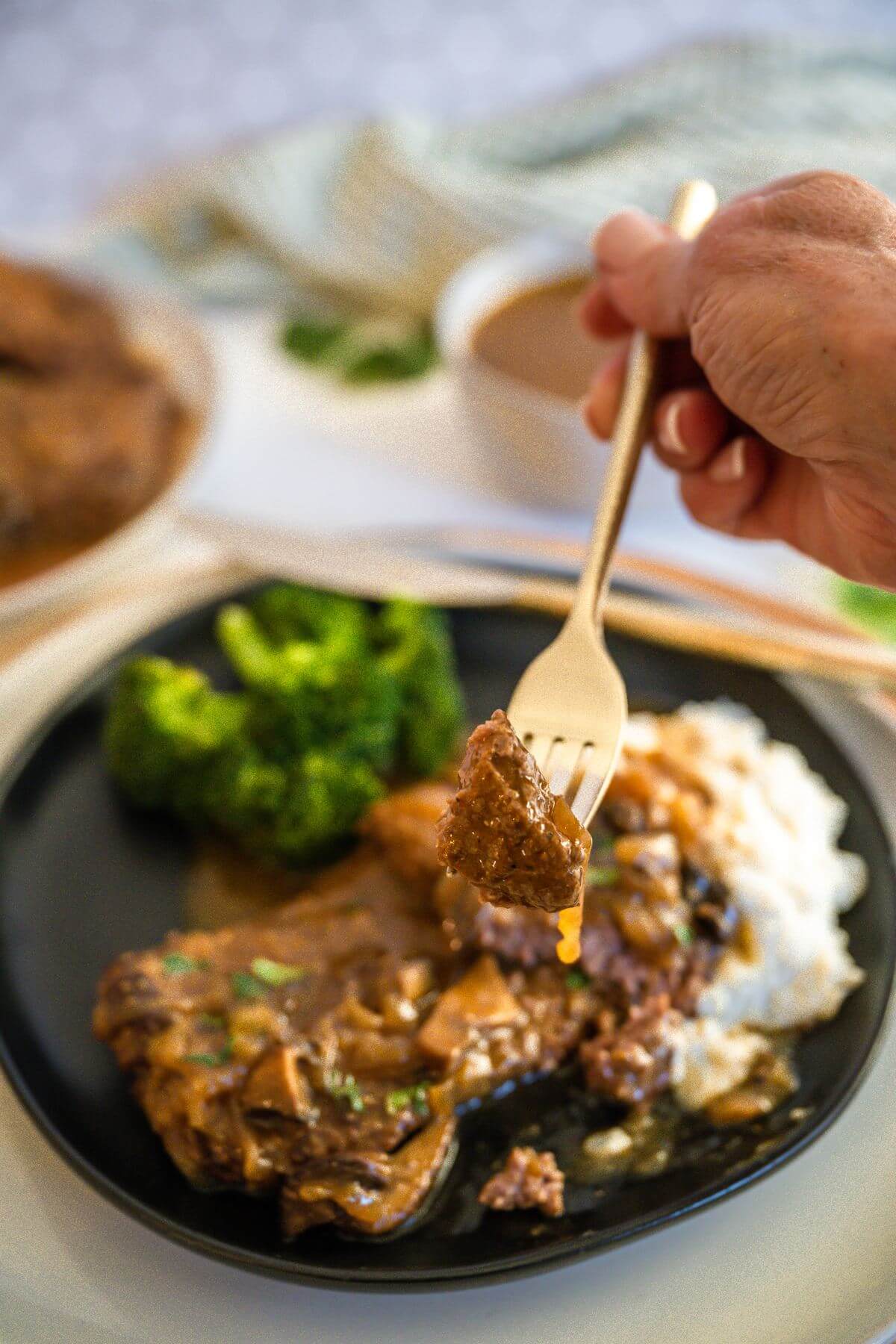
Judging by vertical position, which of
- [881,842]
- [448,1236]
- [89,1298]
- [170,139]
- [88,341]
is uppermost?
[170,139]

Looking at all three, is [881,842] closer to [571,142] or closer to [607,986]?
[607,986]

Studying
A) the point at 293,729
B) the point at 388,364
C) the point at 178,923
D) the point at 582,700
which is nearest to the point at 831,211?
the point at 582,700

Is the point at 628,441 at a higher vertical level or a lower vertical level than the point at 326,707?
higher

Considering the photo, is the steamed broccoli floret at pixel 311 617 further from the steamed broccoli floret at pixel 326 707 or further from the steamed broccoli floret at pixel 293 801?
the steamed broccoli floret at pixel 293 801

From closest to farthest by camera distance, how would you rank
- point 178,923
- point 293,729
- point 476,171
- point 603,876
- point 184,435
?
point 603,876 < point 178,923 < point 293,729 < point 184,435 < point 476,171

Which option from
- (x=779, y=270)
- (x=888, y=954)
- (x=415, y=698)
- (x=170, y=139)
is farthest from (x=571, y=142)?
(x=888, y=954)

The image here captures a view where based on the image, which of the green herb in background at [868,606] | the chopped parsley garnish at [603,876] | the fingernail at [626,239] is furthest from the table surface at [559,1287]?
the fingernail at [626,239]

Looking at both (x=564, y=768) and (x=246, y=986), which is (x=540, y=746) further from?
(x=246, y=986)
